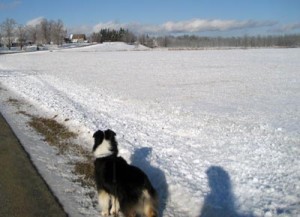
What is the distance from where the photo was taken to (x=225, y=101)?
55.4ft

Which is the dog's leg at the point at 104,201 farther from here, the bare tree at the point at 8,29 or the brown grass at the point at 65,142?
the bare tree at the point at 8,29

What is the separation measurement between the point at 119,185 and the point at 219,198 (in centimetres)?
194

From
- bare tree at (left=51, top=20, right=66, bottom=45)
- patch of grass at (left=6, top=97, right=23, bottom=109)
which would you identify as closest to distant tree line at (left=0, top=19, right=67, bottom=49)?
bare tree at (left=51, top=20, right=66, bottom=45)

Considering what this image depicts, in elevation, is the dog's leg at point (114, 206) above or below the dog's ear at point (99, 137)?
below

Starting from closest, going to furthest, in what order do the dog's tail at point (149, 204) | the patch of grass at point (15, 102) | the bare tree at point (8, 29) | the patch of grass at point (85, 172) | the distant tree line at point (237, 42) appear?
the dog's tail at point (149, 204)
the patch of grass at point (85, 172)
the patch of grass at point (15, 102)
the bare tree at point (8, 29)
the distant tree line at point (237, 42)

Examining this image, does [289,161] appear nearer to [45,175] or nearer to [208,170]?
[208,170]

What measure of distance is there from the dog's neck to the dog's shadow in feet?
3.86

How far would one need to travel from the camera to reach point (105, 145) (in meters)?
5.51

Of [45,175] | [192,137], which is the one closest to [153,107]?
[192,137]

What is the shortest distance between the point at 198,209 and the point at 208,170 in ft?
5.65

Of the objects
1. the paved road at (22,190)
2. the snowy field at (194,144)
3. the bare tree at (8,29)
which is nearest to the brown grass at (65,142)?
the snowy field at (194,144)

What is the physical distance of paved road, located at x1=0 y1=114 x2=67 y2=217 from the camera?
536cm

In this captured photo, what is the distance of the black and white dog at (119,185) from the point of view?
455 centimetres

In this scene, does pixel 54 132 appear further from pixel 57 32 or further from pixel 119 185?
pixel 57 32
